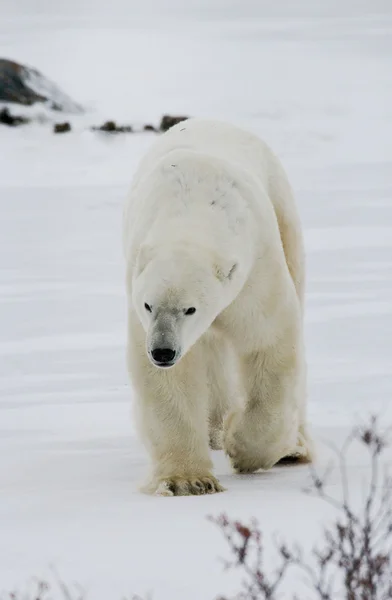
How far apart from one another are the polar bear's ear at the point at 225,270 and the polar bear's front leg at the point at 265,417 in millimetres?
484

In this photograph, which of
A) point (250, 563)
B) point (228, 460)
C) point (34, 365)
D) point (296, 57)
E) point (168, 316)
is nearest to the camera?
point (250, 563)

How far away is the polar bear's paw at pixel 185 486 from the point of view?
3996 millimetres

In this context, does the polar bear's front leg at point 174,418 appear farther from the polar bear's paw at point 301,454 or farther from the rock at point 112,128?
the rock at point 112,128

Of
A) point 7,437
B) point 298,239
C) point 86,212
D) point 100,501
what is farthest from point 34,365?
point 86,212

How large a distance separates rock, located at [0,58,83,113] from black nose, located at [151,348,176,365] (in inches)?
525

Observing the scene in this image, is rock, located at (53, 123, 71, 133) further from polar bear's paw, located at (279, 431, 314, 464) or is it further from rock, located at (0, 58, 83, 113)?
polar bear's paw, located at (279, 431, 314, 464)

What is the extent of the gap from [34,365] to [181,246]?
2751 mm

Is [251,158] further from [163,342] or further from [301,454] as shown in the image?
[163,342]

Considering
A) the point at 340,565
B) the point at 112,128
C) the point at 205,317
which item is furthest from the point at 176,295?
the point at 112,128

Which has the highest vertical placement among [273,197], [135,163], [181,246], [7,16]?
[181,246]

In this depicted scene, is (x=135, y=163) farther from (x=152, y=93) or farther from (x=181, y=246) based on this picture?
(x=181, y=246)

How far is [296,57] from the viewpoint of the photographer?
22969mm

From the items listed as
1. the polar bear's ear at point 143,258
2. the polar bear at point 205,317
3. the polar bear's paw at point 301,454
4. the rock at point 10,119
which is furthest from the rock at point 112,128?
the polar bear's ear at point 143,258

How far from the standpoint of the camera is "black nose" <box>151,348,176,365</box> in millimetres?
3422
